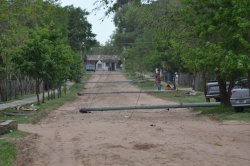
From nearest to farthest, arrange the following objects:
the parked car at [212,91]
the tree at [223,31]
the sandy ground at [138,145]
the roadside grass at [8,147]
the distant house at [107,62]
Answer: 1. the sandy ground at [138,145]
2. the roadside grass at [8,147]
3. the tree at [223,31]
4. the parked car at [212,91]
5. the distant house at [107,62]

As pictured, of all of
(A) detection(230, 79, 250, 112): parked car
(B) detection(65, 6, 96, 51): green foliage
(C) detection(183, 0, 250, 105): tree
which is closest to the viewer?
(C) detection(183, 0, 250, 105): tree

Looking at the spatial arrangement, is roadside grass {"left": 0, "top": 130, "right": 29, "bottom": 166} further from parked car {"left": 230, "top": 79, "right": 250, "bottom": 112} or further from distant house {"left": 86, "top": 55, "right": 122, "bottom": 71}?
distant house {"left": 86, "top": 55, "right": 122, "bottom": 71}

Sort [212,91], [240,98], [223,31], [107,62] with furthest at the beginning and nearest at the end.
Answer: [107,62] < [212,91] < [240,98] < [223,31]

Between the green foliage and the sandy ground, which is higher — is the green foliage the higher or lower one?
the higher one

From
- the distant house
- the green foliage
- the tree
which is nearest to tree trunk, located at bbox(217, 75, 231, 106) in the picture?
the tree

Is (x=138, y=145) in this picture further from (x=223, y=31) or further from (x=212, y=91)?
(x=212, y=91)

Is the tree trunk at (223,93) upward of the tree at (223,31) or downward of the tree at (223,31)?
downward

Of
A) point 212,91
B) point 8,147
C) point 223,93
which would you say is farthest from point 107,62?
point 8,147

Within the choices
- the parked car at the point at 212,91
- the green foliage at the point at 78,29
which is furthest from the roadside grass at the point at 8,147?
the green foliage at the point at 78,29

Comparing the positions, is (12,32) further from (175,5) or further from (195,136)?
(195,136)

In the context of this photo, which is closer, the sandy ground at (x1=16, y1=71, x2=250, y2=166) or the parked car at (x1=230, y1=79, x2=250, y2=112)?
the sandy ground at (x1=16, y1=71, x2=250, y2=166)

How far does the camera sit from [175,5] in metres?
28.0

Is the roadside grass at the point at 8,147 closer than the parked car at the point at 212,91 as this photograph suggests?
Yes

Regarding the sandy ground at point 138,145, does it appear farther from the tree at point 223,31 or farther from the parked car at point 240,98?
the parked car at point 240,98
